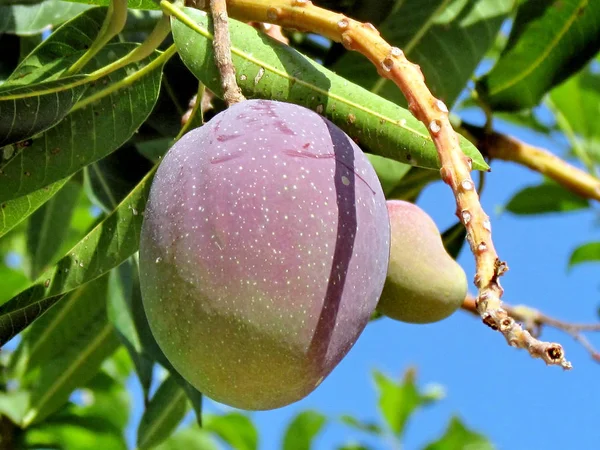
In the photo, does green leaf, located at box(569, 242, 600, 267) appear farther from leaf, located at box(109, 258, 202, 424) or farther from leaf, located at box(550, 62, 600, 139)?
leaf, located at box(109, 258, 202, 424)

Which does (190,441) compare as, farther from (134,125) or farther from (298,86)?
(298,86)

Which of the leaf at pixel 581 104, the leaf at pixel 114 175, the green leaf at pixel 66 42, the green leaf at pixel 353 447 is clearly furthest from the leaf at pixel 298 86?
the green leaf at pixel 353 447

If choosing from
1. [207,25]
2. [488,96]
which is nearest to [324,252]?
[207,25]

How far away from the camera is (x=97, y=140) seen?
48.4 inches

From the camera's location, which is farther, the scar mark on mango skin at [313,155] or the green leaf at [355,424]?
the green leaf at [355,424]

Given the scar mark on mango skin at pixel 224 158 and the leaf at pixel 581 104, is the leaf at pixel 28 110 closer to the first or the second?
the scar mark on mango skin at pixel 224 158

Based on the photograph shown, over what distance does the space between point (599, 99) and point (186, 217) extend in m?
2.38

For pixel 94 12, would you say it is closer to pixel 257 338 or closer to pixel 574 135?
pixel 257 338

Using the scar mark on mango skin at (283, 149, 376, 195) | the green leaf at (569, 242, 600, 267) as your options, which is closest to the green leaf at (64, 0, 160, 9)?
the scar mark on mango skin at (283, 149, 376, 195)

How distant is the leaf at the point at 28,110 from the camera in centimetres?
112

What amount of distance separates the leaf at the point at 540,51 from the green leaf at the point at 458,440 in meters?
1.39

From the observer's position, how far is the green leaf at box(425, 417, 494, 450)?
295 cm

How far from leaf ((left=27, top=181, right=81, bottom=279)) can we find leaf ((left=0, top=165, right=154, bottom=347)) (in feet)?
3.67

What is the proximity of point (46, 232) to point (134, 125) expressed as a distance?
3.74 ft
